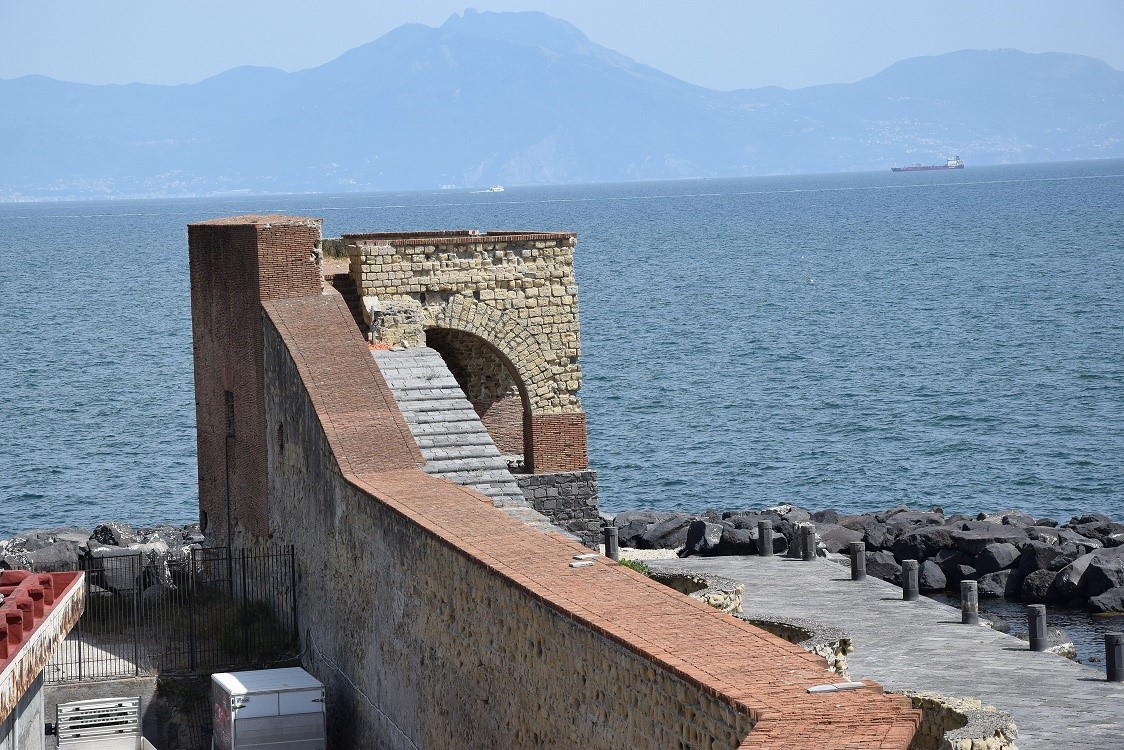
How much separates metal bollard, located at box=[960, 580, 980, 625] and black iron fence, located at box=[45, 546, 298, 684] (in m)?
8.16

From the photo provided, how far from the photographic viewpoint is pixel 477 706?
1320 centimetres

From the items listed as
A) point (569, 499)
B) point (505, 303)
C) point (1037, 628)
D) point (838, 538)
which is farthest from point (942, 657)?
point (838, 538)

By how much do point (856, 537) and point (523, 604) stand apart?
1781 centimetres

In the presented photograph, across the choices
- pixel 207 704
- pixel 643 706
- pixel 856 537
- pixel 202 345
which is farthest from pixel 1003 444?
pixel 643 706

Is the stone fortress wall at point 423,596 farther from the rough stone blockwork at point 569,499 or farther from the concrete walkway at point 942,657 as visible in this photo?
the concrete walkway at point 942,657

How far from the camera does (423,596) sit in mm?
14422

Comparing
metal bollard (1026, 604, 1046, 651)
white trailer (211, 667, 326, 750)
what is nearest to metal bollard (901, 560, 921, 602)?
metal bollard (1026, 604, 1046, 651)

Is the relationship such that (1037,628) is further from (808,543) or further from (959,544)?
(959,544)

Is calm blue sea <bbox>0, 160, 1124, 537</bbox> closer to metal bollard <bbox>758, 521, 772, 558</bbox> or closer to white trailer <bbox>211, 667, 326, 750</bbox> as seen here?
metal bollard <bbox>758, 521, 772, 558</bbox>

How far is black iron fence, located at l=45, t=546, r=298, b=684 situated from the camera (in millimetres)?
19094

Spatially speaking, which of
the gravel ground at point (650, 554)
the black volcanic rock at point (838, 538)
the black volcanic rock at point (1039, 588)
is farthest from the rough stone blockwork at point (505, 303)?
the black volcanic rock at point (1039, 588)

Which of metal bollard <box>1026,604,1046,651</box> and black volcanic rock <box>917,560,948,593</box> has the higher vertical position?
metal bollard <box>1026,604,1046,651</box>

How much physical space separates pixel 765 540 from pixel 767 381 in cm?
3111

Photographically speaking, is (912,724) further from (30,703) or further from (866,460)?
(866,460)
